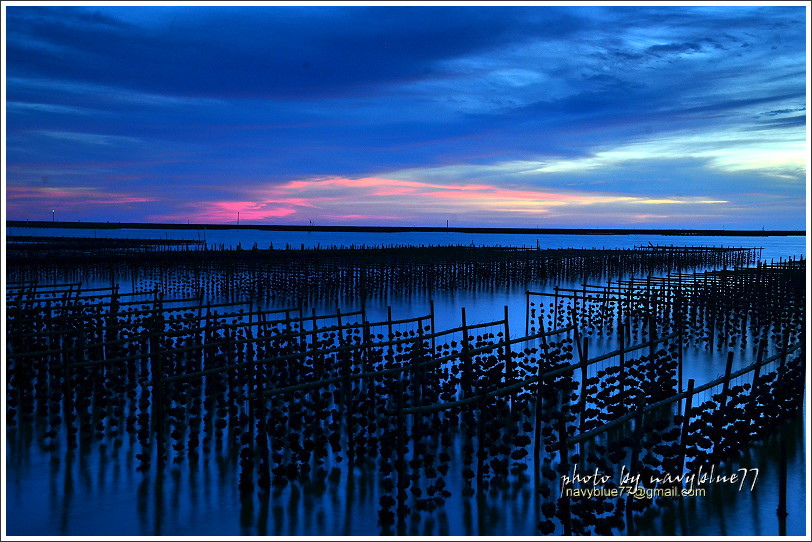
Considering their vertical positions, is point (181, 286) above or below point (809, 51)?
below

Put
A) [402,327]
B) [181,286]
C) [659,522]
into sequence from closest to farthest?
[659,522], [402,327], [181,286]

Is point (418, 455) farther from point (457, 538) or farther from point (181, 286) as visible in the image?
point (181, 286)

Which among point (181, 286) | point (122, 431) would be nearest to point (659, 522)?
point (122, 431)

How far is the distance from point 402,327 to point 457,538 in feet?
71.0

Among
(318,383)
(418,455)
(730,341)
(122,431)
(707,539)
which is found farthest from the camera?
(730,341)

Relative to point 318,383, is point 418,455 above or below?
below

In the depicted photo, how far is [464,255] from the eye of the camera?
192ft

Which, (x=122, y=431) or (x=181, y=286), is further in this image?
(x=181, y=286)

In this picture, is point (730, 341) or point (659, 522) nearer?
point (659, 522)

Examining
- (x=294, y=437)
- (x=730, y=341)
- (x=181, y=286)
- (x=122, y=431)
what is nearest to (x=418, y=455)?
(x=294, y=437)

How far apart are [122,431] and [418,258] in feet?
134

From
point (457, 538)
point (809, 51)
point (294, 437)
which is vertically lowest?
point (457, 538)

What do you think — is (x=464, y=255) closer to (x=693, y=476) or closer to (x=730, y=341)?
(x=730, y=341)

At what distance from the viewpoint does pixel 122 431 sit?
13.9 m
